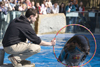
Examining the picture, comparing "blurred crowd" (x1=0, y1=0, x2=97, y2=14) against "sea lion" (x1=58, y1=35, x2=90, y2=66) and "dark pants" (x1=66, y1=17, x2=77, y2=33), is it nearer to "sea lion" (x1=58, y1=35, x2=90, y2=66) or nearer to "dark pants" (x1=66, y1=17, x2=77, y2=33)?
"dark pants" (x1=66, y1=17, x2=77, y2=33)

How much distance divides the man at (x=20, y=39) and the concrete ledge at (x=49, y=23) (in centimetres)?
823

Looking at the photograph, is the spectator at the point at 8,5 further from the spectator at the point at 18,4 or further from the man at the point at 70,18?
the man at the point at 70,18

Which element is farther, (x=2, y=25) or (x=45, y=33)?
(x=45, y=33)

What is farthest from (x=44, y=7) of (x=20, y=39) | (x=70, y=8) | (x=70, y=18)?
(x=20, y=39)

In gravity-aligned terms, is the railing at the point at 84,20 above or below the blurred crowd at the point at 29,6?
below

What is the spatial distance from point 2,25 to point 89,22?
525cm

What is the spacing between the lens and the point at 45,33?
12945 mm

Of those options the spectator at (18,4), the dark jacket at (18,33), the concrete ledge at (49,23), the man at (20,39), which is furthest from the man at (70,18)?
the dark jacket at (18,33)

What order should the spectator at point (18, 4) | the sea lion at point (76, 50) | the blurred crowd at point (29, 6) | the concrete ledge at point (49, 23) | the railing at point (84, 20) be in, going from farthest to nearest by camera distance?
the concrete ledge at point (49, 23) < the railing at point (84, 20) < the spectator at point (18, 4) < the blurred crowd at point (29, 6) < the sea lion at point (76, 50)

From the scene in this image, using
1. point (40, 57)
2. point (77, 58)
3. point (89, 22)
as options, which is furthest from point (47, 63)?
point (89, 22)

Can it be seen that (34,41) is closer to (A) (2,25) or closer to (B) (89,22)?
(A) (2,25)

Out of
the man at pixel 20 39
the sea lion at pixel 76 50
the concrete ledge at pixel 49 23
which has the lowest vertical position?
the concrete ledge at pixel 49 23

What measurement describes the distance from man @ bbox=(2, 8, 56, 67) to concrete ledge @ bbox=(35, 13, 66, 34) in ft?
27.0

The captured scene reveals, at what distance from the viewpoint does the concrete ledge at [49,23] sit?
12.7 metres
